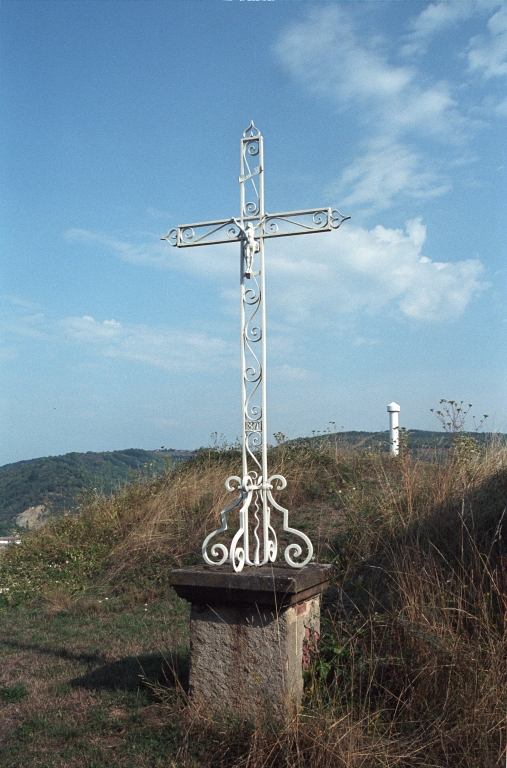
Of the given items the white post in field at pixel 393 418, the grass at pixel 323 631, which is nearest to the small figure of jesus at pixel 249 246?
the grass at pixel 323 631

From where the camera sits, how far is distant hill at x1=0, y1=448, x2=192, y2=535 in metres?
10.3

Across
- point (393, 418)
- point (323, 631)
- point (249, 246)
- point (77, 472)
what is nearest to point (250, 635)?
point (323, 631)

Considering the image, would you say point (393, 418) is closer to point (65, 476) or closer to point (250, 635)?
point (65, 476)

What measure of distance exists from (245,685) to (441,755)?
3.43 ft

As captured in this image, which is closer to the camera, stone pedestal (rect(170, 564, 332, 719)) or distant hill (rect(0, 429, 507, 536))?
stone pedestal (rect(170, 564, 332, 719))

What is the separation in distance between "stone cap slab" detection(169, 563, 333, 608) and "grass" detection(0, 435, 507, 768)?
477 mm

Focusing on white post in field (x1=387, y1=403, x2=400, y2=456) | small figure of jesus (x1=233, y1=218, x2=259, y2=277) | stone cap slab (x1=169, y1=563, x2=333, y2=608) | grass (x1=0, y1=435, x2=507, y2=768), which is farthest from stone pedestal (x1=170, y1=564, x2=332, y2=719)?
white post in field (x1=387, y1=403, x2=400, y2=456)

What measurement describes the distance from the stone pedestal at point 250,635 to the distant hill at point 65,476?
6.66 m

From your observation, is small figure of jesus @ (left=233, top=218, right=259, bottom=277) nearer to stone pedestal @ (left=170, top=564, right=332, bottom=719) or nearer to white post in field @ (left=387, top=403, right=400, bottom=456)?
stone pedestal @ (left=170, top=564, right=332, bottom=719)

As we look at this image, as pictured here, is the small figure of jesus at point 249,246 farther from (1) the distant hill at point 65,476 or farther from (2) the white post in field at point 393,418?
(2) the white post in field at point 393,418

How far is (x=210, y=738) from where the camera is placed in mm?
3273

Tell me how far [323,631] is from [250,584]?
103 centimetres

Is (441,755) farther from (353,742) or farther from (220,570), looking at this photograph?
(220,570)

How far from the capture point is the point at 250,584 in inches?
134
